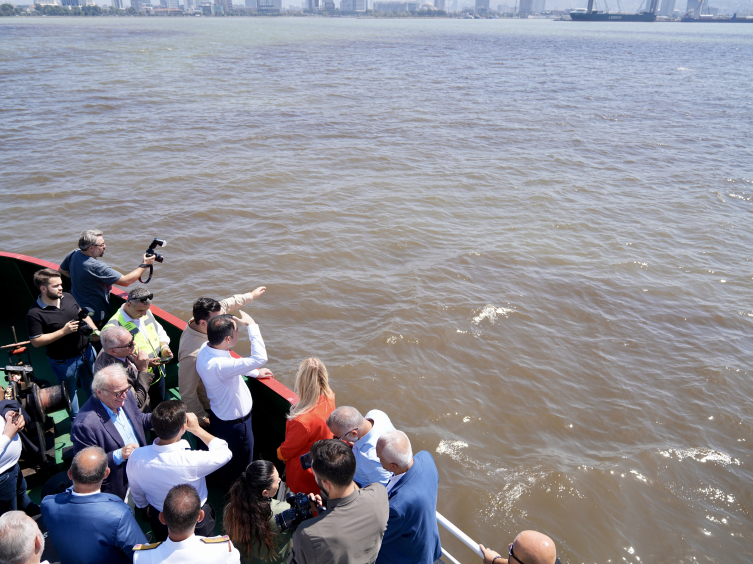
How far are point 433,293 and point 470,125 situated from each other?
570 inches

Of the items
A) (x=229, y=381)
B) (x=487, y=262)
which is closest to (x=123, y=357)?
(x=229, y=381)

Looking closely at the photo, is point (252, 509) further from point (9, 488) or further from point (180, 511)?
point (9, 488)

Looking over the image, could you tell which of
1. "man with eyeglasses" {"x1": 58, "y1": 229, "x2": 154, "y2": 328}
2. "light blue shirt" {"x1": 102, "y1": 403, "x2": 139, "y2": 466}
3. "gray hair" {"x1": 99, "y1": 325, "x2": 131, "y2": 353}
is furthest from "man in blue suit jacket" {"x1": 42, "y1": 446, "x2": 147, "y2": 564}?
"man with eyeglasses" {"x1": 58, "y1": 229, "x2": 154, "y2": 328}

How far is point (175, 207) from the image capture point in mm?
12859

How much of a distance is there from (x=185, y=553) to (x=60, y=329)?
289cm

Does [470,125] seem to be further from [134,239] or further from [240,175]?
[134,239]

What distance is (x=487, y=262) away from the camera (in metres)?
10.7

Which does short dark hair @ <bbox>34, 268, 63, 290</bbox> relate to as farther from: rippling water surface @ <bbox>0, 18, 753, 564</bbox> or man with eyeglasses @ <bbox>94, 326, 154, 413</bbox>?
rippling water surface @ <bbox>0, 18, 753, 564</bbox>

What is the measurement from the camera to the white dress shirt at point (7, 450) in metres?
3.30

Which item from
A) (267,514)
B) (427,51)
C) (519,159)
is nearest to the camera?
(267,514)

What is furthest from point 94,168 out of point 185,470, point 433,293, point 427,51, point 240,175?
point 427,51

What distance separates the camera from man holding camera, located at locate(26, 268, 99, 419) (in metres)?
4.46

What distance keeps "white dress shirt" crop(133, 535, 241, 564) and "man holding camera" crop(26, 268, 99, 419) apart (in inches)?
102

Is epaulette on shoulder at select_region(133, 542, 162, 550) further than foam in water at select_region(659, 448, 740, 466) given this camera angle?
No
